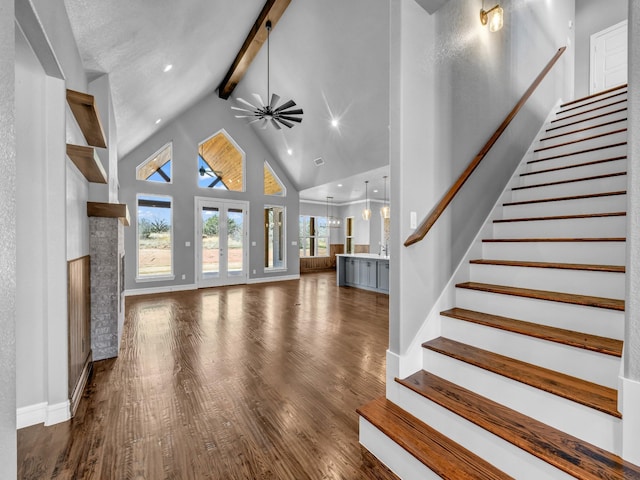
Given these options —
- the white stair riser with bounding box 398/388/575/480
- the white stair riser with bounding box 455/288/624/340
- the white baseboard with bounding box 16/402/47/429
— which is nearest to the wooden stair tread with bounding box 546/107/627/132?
the white stair riser with bounding box 455/288/624/340

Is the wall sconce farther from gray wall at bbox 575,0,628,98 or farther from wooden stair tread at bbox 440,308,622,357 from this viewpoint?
gray wall at bbox 575,0,628,98

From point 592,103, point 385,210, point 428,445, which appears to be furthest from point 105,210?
point 592,103

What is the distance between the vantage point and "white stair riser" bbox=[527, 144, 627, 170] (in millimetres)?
2680

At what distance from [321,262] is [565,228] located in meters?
9.69

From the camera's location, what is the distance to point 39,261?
78.3 inches

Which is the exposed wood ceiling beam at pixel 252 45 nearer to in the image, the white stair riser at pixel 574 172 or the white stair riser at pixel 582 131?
the white stair riser at pixel 582 131

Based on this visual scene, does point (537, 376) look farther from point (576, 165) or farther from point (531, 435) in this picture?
point (576, 165)

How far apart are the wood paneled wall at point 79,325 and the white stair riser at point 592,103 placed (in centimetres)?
593

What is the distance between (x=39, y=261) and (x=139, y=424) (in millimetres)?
1314

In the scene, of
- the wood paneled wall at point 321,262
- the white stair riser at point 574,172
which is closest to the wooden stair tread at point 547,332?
the white stair riser at point 574,172

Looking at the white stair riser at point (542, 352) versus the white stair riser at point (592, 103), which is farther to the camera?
the white stair riser at point (592, 103)

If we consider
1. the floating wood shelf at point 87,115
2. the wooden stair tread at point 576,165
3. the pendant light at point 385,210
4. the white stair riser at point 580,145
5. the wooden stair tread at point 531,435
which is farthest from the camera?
the pendant light at point 385,210

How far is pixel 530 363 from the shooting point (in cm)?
163

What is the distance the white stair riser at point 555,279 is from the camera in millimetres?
1709
